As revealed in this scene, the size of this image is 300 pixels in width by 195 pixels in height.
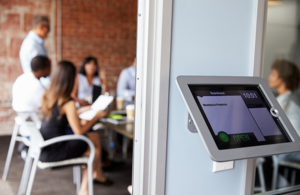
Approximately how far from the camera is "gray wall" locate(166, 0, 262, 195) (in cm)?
113

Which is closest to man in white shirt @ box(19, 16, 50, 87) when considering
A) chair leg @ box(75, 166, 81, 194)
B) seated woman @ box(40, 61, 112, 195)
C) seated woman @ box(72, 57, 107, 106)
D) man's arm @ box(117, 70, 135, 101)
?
seated woman @ box(40, 61, 112, 195)

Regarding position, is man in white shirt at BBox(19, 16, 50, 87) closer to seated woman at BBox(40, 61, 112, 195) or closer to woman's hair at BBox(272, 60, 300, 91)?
seated woman at BBox(40, 61, 112, 195)

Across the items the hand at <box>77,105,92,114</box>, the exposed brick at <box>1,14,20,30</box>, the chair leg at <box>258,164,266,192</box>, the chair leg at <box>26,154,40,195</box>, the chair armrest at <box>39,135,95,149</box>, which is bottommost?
the chair leg at <box>258,164,266,192</box>

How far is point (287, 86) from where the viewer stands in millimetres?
2619

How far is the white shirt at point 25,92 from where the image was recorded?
1397 mm

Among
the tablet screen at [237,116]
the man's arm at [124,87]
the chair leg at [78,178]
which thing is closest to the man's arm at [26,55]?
the tablet screen at [237,116]

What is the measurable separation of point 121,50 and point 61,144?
348cm

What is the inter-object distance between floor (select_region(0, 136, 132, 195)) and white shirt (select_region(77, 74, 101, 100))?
0.88 m

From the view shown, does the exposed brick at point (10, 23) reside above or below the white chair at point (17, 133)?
above

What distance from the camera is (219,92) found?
1.01 m

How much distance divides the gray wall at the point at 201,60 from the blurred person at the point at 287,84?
1.36 metres

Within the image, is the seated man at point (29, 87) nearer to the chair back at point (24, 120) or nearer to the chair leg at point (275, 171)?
the chair back at point (24, 120)

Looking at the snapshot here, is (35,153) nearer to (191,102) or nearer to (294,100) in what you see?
(191,102)

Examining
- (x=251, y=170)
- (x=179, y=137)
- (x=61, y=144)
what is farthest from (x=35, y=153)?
(x=251, y=170)
